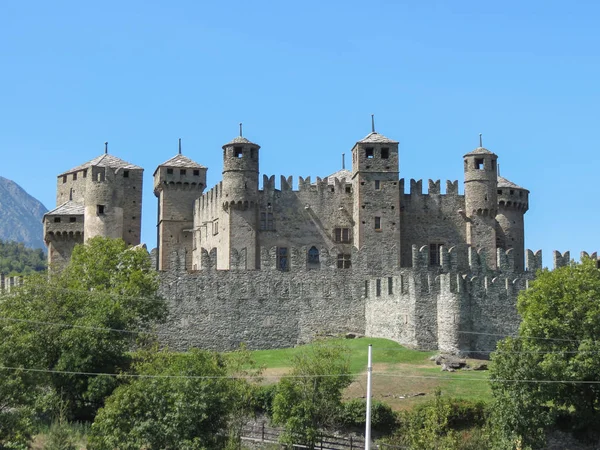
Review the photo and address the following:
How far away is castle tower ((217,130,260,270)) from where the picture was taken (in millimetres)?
76375

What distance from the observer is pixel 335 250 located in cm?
6862

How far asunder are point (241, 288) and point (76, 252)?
10348 millimetres

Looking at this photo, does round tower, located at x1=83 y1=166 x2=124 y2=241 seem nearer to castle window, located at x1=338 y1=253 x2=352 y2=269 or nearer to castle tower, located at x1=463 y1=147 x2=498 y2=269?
castle window, located at x1=338 y1=253 x2=352 y2=269

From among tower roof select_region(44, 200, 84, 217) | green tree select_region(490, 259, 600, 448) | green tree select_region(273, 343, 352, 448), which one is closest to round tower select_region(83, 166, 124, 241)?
tower roof select_region(44, 200, 84, 217)

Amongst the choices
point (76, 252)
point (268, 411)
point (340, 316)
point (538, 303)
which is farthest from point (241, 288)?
point (538, 303)

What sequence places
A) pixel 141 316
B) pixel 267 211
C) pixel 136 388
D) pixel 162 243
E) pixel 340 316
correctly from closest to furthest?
pixel 136 388 → pixel 141 316 → pixel 340 316 → pixel 267 211 → pixel 162 243

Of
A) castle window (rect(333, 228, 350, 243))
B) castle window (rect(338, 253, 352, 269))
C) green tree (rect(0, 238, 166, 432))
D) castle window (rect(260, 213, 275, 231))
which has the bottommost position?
green tree (rect(0, 238, 166, 432))

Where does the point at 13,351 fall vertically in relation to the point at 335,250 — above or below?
below

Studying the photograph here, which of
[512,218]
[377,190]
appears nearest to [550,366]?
[377,190]

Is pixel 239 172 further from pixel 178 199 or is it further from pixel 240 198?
pixel 178 199

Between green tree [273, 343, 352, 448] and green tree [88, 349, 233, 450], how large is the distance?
2482 millimetres

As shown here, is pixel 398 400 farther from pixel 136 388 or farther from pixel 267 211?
pixel 267 211

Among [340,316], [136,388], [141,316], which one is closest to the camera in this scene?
[136,388]

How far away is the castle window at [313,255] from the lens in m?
76.8
